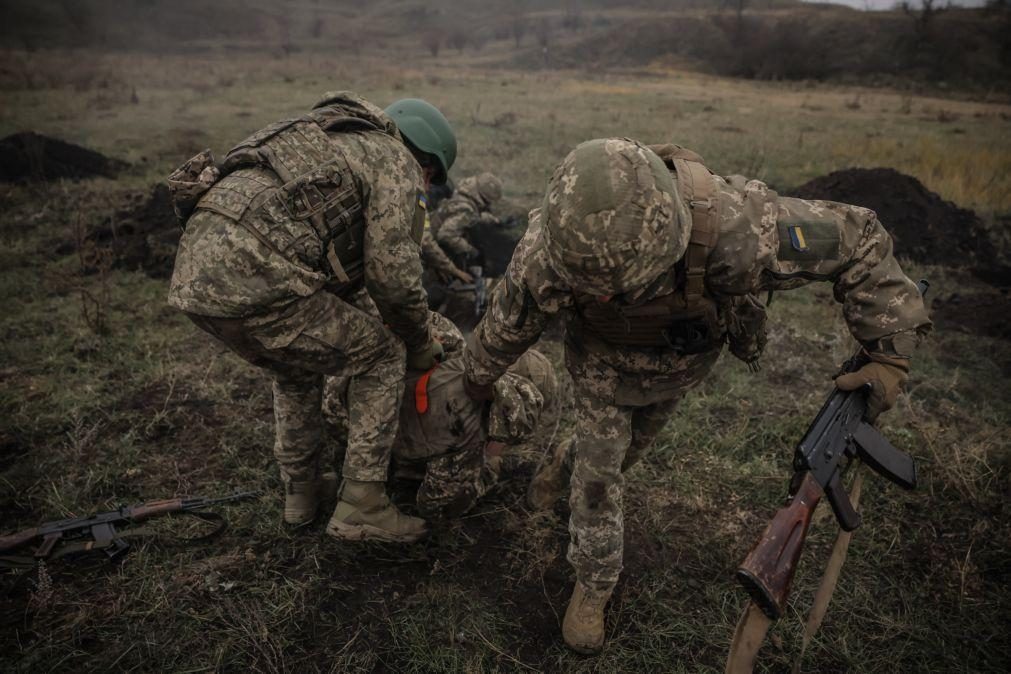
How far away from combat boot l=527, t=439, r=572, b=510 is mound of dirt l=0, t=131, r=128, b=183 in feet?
27.9

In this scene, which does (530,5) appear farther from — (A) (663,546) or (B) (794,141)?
(A) (663,546)

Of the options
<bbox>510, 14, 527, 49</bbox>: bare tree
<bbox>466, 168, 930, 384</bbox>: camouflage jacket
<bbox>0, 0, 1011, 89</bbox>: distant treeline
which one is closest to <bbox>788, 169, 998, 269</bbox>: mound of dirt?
<bbox>466, 168, 930, 384</bbox>: camouflage jacket

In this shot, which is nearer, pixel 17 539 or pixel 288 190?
pixel 288 190

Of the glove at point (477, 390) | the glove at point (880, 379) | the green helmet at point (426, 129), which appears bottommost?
the glove at point (477, 390)

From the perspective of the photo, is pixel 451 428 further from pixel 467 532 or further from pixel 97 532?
pixel 97 532

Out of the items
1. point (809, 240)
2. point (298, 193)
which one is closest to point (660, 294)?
point (809, 240)

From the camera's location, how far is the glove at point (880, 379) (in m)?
→ 2.04

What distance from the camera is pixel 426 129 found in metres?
3.11

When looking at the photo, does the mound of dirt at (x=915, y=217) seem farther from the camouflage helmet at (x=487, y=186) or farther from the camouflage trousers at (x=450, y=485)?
the camouflage trousers at (x=450, y=485)

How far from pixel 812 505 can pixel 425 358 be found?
6.11ft

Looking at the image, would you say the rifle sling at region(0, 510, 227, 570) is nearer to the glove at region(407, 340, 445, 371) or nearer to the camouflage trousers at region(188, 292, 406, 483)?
the camouflage trousers at region(188, 292, 406, 483)

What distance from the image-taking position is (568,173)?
179cm

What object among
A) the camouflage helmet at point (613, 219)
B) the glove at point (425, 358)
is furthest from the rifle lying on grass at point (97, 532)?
the camouflage helmet at point (613, 219)

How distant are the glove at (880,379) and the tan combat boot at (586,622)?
128 cm
